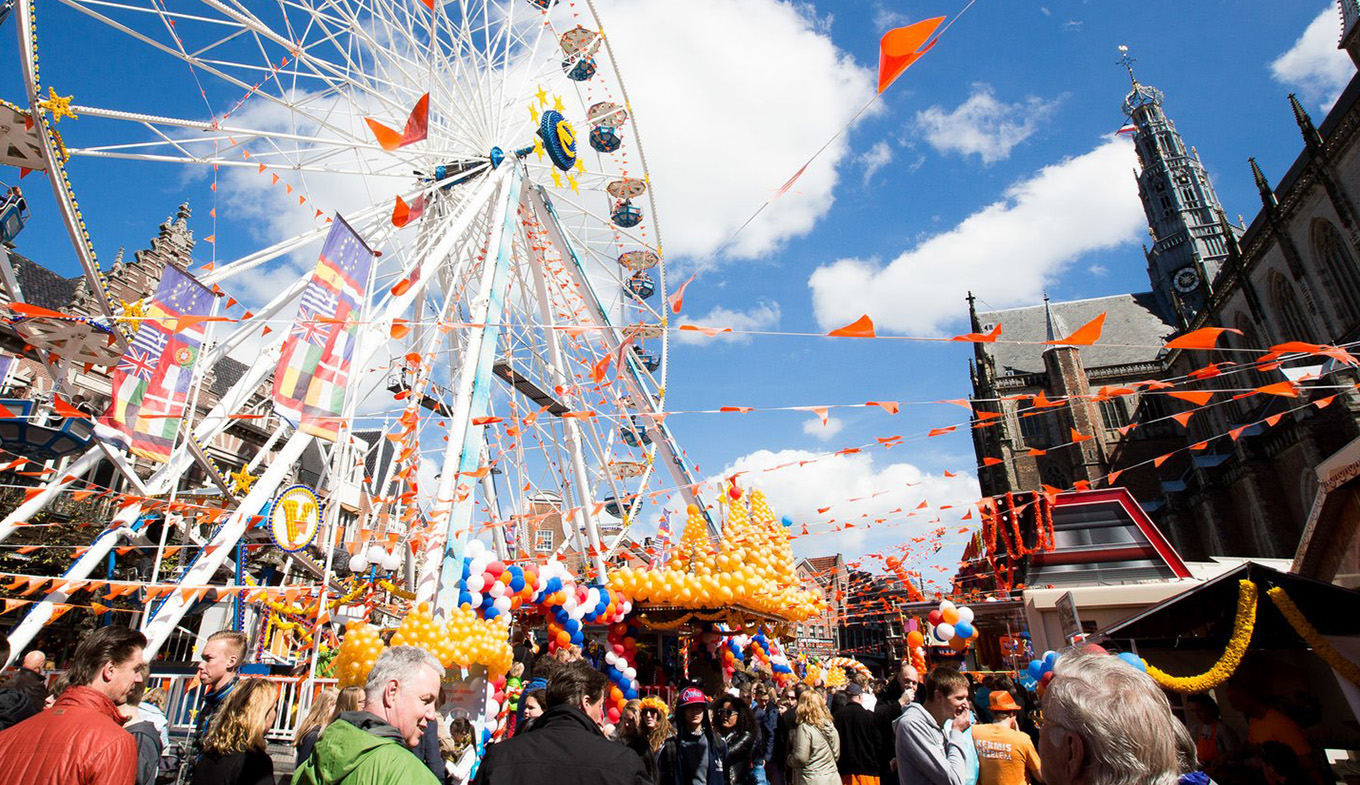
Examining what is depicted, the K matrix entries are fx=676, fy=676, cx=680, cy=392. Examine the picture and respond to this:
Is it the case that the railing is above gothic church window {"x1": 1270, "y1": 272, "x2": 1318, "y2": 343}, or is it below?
below

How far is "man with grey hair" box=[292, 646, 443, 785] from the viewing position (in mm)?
2172

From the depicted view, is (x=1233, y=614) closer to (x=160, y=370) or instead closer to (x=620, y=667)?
(x=620, y=667)

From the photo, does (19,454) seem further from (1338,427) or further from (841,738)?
(1338,427)

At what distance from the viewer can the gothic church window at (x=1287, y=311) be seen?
92.0 ft

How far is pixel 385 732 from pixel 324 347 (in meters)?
7.89

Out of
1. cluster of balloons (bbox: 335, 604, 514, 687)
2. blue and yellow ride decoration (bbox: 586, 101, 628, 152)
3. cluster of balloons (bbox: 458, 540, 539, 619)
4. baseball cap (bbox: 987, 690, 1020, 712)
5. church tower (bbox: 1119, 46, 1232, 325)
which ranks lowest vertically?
baseball cap (bbox: 987, 690, 1020, 712)

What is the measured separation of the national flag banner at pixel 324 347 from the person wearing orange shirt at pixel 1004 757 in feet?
26.1

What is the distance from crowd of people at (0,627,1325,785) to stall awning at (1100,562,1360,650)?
0.87 meters

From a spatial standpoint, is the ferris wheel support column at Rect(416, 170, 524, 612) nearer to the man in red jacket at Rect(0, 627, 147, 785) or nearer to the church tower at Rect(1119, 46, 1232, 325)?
the man in red jacket at Rect(0, 627, 147, 785)

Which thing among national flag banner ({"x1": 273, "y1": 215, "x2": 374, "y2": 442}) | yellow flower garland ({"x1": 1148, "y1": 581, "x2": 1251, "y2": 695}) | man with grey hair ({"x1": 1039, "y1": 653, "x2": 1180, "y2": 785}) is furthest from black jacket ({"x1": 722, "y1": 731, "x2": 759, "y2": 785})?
national flag banner ({"x1": 273, "y1": 215, "x2": 374, "y2": 442})

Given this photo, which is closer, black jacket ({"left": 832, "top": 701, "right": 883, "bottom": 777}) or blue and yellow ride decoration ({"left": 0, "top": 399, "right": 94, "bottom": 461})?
black jacket ({"left": 832, "top": 701, "right": 883, "bottom": 777})

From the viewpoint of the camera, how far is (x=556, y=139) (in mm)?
13844

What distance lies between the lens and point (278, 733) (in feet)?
25.3

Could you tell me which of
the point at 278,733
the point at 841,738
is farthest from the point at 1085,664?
the point at 278,733
